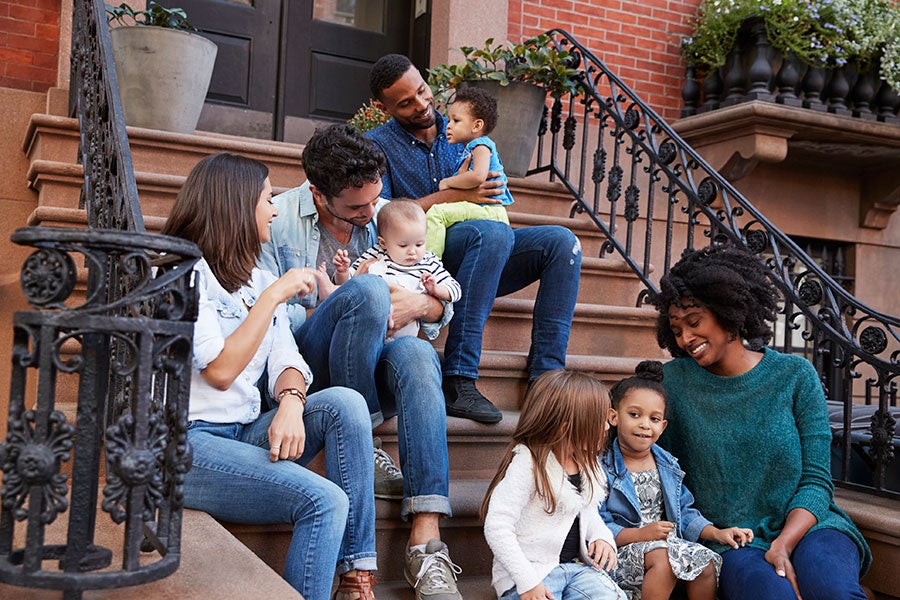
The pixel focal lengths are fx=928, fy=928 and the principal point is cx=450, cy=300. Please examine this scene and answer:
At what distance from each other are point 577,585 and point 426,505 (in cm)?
48

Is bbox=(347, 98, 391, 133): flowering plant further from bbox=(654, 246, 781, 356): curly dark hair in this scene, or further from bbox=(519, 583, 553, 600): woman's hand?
bbox=(519, 583, 553, 600): woman's hand

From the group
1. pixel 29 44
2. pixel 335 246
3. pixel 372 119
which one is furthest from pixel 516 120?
pixel 29 44

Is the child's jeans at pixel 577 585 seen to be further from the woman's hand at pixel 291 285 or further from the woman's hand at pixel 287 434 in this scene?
the woman's hand at pixel 291 285

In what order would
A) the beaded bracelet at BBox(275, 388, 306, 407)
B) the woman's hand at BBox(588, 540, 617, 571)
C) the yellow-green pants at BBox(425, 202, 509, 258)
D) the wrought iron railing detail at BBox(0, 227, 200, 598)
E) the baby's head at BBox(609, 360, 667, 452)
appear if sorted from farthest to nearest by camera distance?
the yellow-green pants at BBox(425, 202, 509, 258) < the baby's head at BBox(609, 360, 667, 452) < the woman's hand at BBox(588, 540, 617, 571) < the beaded bracelet at BBox(275, 388, 306, 407) < the wrought iron railing detail at BBox(0, 227, 200, 598)

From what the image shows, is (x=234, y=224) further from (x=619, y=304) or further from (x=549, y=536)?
(x=619, y=304)

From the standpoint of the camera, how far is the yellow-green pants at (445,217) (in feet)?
11.8

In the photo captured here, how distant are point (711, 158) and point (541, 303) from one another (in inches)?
127

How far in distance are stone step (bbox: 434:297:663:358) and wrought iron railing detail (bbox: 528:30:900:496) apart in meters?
Answer: 0.17

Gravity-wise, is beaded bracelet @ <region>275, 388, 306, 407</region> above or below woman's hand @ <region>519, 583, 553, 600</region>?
above

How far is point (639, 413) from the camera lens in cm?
282


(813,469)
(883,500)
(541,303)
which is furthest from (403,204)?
(883,500)

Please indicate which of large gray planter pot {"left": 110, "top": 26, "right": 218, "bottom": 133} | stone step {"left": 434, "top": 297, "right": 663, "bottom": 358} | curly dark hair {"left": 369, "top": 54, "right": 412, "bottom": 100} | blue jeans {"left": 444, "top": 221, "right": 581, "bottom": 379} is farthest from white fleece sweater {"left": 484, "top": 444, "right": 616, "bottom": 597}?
large gray planter pot {"left": 110, "top": 26, "right": 218, "bottom": 133}

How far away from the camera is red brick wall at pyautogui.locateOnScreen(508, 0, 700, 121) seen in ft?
21.1

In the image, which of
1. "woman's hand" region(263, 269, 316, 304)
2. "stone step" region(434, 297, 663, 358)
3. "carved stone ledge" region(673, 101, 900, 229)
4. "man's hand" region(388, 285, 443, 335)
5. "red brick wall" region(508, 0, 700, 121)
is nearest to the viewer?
"woman's hand" region(263, 269, 316, 304)
